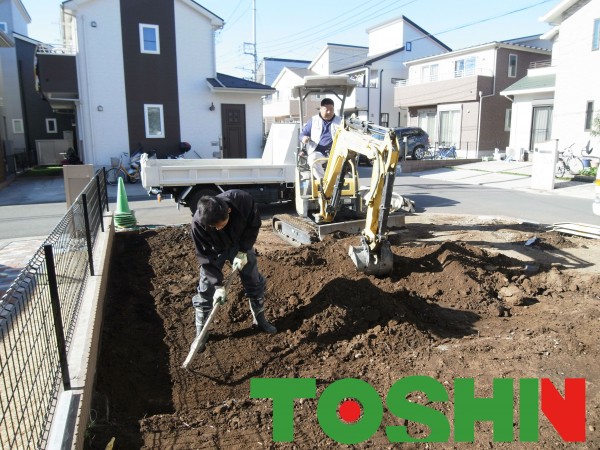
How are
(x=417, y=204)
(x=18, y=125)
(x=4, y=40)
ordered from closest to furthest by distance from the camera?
(x=417, y=204) → (x=4, y=40) → (x=18, y=125)

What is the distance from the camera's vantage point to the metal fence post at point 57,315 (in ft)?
9.78

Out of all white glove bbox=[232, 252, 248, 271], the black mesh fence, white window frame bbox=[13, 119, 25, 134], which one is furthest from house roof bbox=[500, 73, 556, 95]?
white window frame bbox=[13, 119, 25, 134]

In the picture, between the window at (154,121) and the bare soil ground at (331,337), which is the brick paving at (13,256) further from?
the window at (154,121)

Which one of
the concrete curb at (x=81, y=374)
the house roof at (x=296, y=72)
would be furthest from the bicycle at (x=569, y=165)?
the house roof at (x=296, y=72)

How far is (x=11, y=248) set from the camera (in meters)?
7.60

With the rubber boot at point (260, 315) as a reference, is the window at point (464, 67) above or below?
above

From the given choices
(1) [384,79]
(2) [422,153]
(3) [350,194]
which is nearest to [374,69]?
(1) [384,79]

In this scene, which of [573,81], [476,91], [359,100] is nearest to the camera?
[573,81]

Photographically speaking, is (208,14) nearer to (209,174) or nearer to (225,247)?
(209,174)

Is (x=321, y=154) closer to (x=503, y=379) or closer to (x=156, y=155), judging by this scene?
(x=503, y=379)

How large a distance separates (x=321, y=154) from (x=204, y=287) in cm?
407

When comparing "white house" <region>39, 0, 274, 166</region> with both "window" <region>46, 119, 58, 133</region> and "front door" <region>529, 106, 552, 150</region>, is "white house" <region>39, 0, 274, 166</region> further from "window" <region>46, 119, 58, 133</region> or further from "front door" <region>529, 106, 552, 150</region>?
"front door" <region>529, 106, 552, 150</region>

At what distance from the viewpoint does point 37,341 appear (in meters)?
3.08

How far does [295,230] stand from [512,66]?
22494 millimetres
